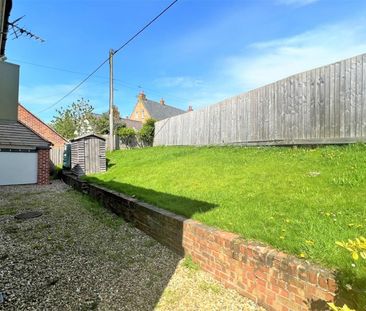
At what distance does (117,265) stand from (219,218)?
5.36 ft

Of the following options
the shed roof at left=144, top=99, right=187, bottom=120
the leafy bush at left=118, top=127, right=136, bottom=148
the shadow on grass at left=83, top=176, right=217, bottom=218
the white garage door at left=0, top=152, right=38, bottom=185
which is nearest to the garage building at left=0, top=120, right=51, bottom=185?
the white garage door at left=0, top=152, right=38, bottom=185

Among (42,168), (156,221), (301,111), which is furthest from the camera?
(42,168)

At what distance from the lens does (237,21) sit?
25.8 feet

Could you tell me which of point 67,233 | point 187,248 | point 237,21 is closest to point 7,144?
point 67,233

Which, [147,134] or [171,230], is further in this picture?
[147,134]

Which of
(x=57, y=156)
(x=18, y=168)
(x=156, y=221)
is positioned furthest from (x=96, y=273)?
(x=57, y=156)

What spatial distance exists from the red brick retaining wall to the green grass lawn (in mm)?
164

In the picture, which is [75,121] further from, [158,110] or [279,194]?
[279,194]

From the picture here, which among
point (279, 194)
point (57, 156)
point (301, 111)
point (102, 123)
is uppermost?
point (102, 123)

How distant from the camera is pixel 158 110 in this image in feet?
133

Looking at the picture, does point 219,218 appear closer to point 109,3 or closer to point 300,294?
point 300,294

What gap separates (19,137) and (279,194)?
12966 mm

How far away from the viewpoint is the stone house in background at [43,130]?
60.4ft

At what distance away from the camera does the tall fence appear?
6.89 metres
